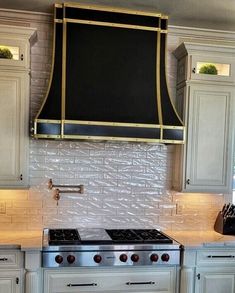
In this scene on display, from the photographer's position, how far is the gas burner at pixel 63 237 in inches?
111

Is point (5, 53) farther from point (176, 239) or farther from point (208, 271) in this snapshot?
point (208, 271)

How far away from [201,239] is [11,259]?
1649 millimetres

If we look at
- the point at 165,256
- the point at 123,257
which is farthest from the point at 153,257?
the point at 123,257

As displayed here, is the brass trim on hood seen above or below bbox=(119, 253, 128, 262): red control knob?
above

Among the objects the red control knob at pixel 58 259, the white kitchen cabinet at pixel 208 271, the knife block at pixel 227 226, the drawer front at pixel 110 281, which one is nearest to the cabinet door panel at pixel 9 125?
the red control knob at pixel 58 259

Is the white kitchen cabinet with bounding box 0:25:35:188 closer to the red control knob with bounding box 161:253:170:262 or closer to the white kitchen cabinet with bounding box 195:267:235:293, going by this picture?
the red control knob with bounding box 161:253:170:262

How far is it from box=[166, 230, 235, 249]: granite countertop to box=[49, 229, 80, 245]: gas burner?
917mm

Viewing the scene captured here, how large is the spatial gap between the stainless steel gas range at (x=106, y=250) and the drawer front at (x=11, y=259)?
197 mm

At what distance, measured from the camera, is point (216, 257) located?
9.89 feet

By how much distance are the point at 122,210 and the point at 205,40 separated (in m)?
1.93

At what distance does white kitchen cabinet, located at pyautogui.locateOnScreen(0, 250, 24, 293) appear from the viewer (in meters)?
2.72

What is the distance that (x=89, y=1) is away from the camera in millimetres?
3004

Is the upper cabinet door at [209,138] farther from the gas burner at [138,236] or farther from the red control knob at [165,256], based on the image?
the red control knob at [165,256]

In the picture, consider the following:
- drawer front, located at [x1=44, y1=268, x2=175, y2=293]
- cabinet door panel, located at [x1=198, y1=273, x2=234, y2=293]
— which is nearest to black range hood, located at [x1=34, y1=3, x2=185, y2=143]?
drawer front, located at [x1=44, y1=268, x2=175, y2=293]
